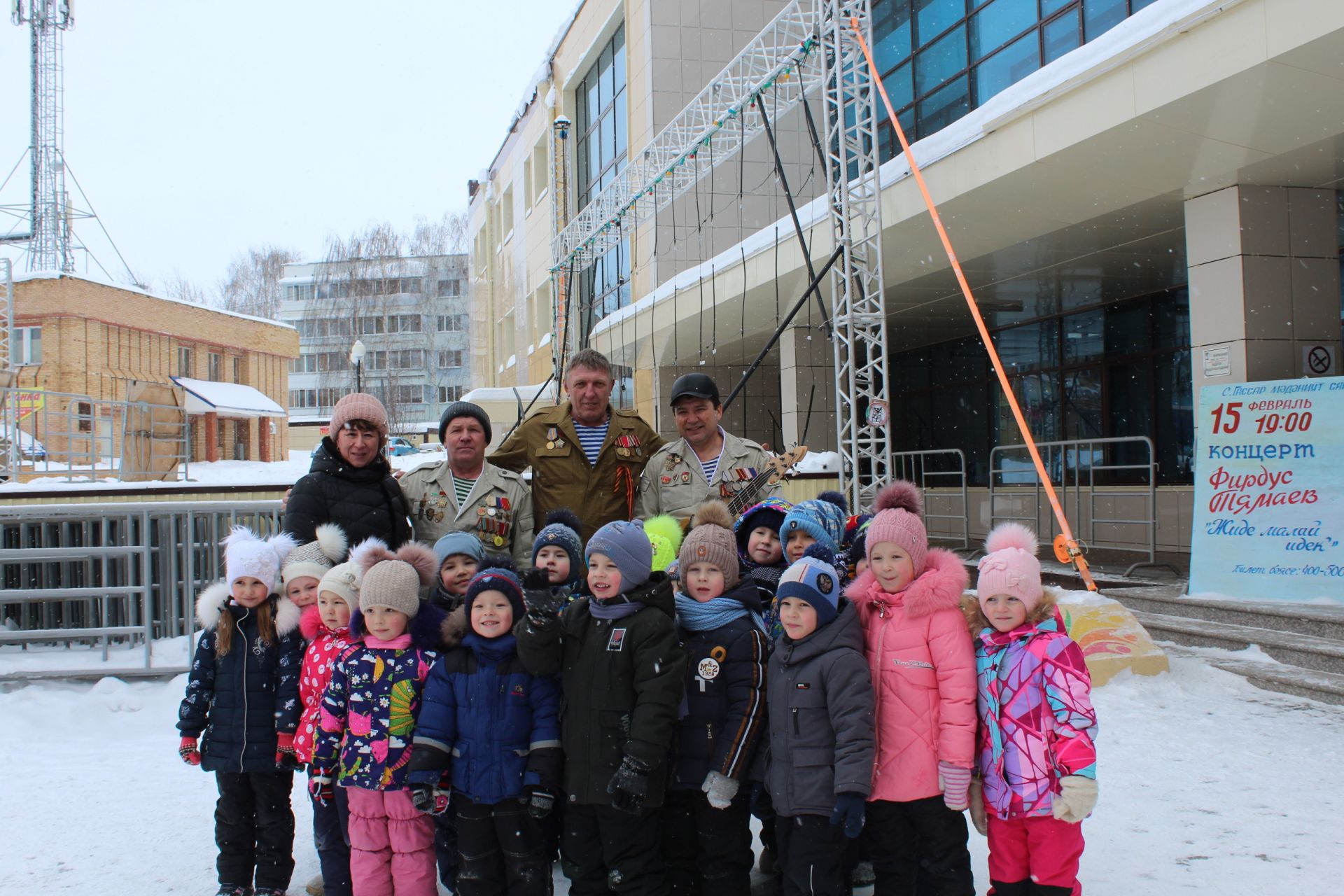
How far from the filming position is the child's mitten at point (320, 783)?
3.19 metres

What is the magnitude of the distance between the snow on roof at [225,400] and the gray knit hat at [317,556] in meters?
26.8

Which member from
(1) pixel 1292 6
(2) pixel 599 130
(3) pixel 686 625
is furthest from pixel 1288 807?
(2) pixel 599 130

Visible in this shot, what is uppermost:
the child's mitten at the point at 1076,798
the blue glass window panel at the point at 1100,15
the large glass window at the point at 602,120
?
the large glass window at the point at 602,120

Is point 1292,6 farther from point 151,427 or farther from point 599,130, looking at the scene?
point 599,130

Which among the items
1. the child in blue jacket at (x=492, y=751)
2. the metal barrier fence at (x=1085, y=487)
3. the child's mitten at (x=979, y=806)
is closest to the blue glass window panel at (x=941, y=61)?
the metal barrier fence at (x=1085, y=487)

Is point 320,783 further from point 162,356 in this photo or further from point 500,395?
point 162,356

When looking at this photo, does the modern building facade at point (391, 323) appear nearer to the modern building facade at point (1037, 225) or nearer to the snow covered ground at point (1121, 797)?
the modern building facade at point (1037, 225)

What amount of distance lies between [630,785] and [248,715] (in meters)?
1.56

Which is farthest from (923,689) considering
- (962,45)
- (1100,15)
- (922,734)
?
(962,45)

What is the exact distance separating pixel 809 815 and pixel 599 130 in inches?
928

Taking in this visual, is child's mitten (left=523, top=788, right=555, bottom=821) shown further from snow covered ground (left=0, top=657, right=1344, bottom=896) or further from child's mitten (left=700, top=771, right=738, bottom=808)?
snow covered ground (left=0, top=657, right=1344, bottom=896)

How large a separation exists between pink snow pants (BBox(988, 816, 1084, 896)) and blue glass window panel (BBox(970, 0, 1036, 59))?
1073 cm

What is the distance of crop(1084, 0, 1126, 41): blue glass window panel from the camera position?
31.8 ft

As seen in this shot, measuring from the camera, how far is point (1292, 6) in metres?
5.61
